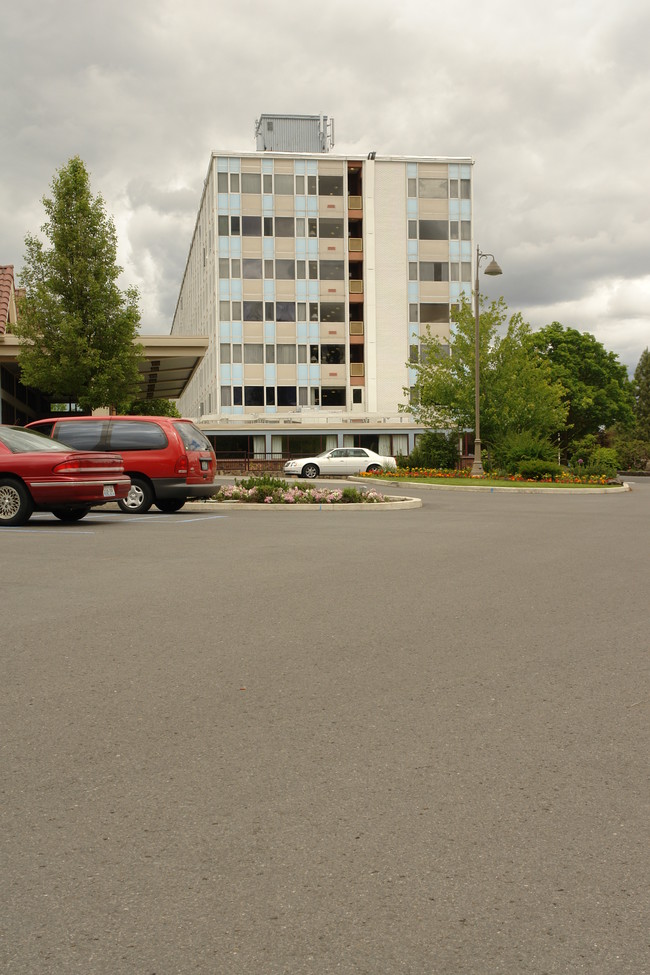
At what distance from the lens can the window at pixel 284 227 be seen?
6556cm

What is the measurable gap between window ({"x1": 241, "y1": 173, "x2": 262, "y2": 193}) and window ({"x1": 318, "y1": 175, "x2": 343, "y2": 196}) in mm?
4293

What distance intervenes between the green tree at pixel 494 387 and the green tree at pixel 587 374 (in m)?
Result: 33.5

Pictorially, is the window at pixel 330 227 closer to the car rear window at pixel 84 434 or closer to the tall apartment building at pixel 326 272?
the tall apartment building at pixel 326 272

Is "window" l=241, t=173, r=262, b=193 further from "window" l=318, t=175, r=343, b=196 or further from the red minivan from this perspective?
the red minivan

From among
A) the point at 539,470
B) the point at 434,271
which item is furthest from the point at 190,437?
the point at 434,271

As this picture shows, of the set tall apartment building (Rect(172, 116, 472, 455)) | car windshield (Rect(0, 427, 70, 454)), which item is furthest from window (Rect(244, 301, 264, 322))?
car windshield (Rect(0, 427, 70, 454))

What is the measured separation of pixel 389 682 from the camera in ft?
17.7

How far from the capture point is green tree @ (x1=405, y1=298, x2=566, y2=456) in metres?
42.6

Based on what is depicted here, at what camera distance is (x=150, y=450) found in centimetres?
1795

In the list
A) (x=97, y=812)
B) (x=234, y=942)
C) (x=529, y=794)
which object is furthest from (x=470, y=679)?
(x=234, y=942)

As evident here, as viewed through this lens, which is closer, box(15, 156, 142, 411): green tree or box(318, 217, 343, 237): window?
box(15, 156, 142, 411): green tree

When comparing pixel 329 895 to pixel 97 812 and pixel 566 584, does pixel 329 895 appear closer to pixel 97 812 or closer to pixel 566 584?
pixel 97 812

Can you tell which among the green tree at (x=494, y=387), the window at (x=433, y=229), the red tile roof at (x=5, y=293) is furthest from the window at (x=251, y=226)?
the red tile roof at (x=5, y=293)

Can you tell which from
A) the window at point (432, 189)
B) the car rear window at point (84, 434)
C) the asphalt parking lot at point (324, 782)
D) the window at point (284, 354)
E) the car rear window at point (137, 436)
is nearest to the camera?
the asphalt parking lot at point (324, 782)
